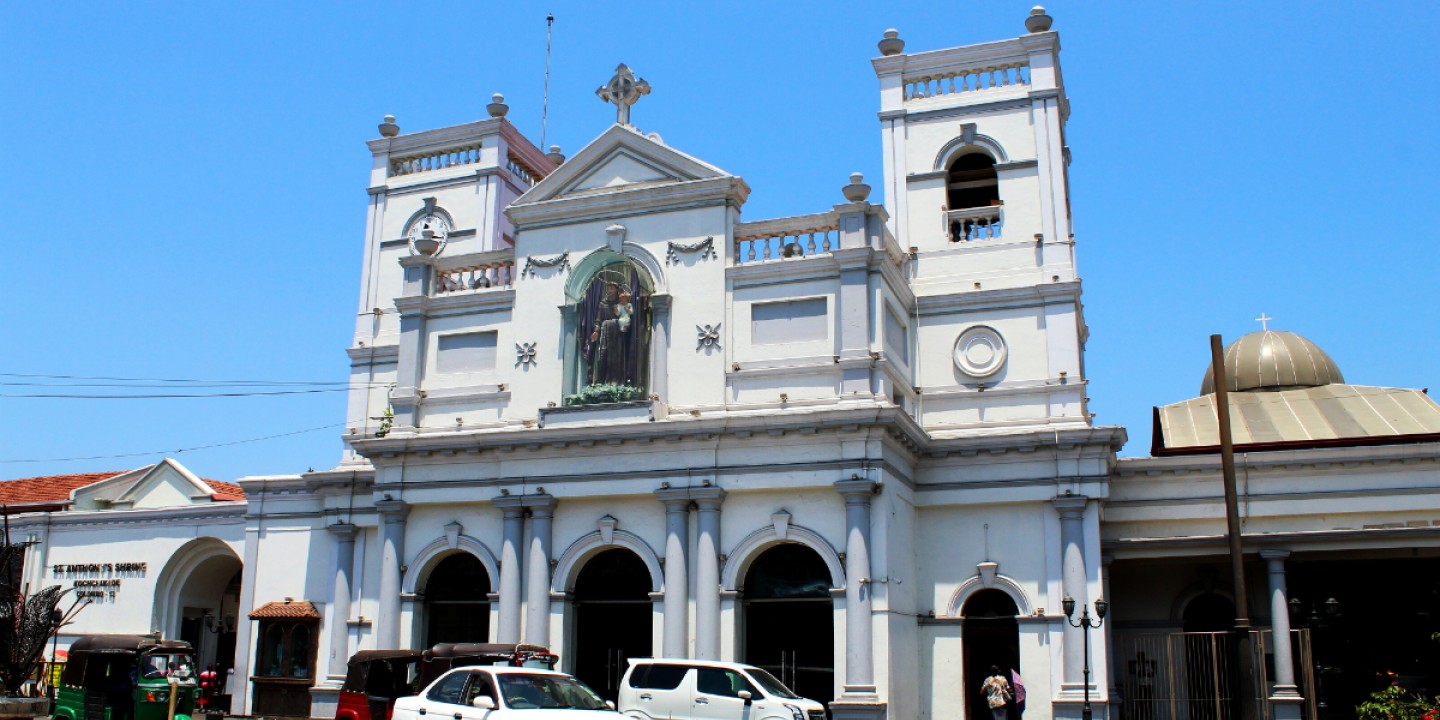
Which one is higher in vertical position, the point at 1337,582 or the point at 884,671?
the point at 1337,582

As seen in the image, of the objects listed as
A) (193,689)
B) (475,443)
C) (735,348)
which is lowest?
(193,689)

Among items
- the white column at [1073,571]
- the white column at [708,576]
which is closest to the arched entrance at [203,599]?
the white column at [708,576]

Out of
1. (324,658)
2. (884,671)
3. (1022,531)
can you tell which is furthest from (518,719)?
(324,658)

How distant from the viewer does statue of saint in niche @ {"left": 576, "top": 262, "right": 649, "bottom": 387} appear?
27.4 m

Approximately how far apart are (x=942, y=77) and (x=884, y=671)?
48.9 ft

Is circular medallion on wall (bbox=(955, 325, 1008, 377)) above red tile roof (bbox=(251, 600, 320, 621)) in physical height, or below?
above

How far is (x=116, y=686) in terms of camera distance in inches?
921

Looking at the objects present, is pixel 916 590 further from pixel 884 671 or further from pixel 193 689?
pixel 193 689

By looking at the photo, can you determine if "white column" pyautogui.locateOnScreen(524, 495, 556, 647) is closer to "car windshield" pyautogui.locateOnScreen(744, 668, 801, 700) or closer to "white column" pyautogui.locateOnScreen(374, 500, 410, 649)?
"white column" pyautogui.locateOnScreen(374, 500, 410, 649)

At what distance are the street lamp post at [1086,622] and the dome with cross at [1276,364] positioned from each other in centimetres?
1385

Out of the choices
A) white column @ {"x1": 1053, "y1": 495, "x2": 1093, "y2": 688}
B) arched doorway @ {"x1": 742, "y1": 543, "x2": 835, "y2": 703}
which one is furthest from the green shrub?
arched doorway @ {"x1": 742, "y1": 543, "x2": 835, "y2": 703}

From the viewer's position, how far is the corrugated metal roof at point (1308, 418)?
99.5 feet

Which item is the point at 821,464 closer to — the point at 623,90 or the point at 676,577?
the point at 676,577

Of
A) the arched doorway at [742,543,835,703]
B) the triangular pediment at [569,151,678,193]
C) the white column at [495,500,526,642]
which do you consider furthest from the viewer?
the triangular pediment at [569,151,678,193]
